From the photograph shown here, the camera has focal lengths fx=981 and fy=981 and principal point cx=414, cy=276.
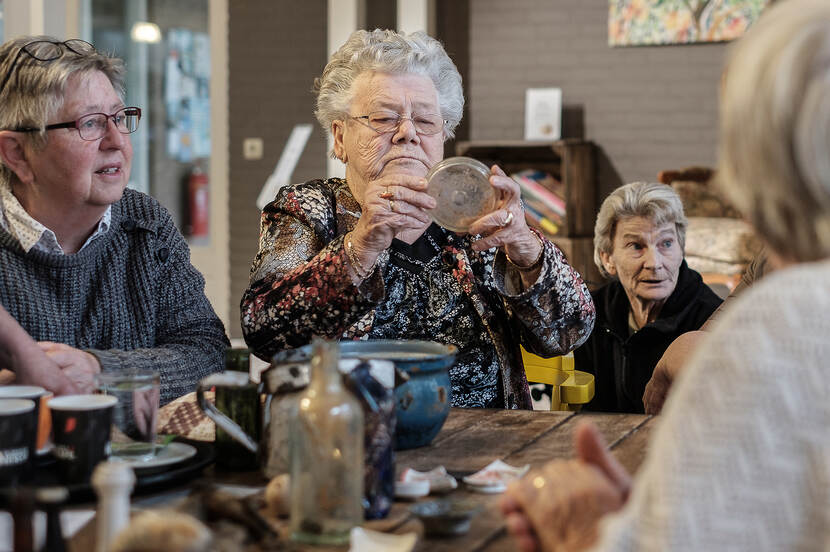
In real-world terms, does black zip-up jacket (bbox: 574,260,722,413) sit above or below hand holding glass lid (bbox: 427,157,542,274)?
below

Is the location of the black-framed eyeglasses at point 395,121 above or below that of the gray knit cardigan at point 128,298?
above

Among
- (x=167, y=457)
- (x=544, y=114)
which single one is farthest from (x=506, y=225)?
(x=544, y=114)

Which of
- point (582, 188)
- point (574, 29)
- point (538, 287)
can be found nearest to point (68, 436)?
point (538, 287)

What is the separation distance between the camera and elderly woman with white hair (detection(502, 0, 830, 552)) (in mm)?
718

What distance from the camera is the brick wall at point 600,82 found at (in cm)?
679

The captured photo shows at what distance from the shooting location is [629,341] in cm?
265

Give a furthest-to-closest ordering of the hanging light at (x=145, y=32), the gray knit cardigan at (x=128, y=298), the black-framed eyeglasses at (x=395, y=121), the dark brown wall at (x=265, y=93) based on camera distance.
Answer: the hanging light at (x=145, y=32), the dark brown wall at (x=265, y=93), the black-framed eyeglasses at (x=395, y=121), the gray knit cardigan at (x=128, y=298)

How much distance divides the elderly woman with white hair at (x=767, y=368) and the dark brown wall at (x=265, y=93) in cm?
595

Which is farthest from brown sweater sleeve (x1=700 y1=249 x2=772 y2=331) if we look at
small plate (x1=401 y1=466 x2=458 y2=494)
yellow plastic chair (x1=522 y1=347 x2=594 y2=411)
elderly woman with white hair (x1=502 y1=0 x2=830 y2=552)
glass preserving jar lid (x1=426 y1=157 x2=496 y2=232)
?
elderly woman with white hair (x1=502 y1=0 x2=830 y2=552)

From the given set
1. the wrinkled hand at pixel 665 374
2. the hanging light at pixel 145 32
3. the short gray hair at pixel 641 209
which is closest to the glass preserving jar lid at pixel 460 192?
the wrinkled hand at pixel 665 374

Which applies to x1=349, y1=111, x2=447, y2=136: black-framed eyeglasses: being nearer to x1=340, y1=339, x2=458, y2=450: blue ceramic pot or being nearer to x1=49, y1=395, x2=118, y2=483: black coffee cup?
x1=340, y1=339, x2=458, y2=450: blue ceramic pot

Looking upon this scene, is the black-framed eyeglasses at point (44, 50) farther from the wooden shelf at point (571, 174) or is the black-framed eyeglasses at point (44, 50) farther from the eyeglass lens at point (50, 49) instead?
the wooden shelf at point (571, 174)

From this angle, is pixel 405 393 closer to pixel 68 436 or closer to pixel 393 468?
pixel 393 468

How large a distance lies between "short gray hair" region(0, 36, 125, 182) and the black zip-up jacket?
1.53 m
